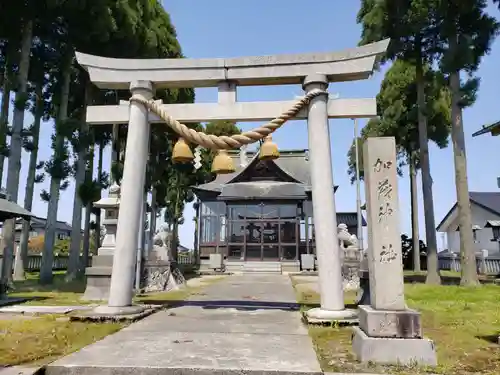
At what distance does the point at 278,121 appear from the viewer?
7.28m

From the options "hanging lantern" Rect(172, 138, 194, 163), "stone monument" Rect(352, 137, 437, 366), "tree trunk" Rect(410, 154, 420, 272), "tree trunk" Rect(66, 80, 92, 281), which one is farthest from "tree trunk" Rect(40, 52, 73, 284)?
"tree trunk" Rect(410, 154, 420, 272)

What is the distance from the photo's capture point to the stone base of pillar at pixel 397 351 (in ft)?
14.0

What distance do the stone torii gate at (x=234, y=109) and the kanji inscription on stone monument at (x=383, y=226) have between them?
1.84 m

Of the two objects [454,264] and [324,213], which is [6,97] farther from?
[454,264]

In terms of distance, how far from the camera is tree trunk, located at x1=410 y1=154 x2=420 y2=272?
22014 mm

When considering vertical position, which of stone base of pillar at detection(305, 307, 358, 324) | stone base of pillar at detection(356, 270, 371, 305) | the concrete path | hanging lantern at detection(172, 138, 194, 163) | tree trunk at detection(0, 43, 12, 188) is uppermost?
tree trunk at detection(0, 43, 12, 188)

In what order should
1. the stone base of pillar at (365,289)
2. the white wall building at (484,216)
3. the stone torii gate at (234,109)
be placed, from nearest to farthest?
the stone torii gate at (234,109) < the stone base of pillar at (365,289) < the white wall building at (484,216)

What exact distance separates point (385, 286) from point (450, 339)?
1932 mm

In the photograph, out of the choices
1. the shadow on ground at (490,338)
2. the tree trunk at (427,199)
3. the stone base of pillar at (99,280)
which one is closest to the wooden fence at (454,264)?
the tree trunk at (427,199)

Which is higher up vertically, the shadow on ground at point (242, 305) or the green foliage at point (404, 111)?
the green foliage at point (404, 111)

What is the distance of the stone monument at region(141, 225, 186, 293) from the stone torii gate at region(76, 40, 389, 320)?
18.1 ft

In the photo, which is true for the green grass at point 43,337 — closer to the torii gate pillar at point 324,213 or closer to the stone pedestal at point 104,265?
the stone pedestal at point 104,265

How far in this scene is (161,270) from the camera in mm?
13016

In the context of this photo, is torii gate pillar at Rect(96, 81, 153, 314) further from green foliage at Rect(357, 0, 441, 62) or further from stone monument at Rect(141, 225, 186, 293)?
green foliage at Rect(357, 0, 441, 62)
